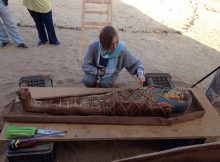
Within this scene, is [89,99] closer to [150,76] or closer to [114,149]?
[114,149]

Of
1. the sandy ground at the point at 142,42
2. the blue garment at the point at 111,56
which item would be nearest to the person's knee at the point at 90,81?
the blue garment at the point at 111,56

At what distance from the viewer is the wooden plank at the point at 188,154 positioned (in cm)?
223

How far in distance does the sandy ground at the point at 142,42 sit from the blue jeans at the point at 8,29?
19cm

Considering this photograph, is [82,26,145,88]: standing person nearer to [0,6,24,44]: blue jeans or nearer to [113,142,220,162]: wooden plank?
[113,142,220,162]: wooden plank

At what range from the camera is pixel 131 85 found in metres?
4.91

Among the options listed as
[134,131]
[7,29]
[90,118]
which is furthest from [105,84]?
[7,29]

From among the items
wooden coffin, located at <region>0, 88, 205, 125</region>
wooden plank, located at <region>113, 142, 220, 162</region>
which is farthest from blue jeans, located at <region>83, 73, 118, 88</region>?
wooden plank, located at <region>113, 142, 220, 162</region>

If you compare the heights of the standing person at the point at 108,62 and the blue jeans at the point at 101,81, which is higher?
the standing person at the point at 108,62

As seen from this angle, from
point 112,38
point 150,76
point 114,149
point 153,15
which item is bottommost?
point 153,15

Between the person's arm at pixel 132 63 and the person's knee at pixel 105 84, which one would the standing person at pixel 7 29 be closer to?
the person's knee at pixel 105 84

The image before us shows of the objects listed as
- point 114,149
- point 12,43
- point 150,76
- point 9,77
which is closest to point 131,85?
point 150,76

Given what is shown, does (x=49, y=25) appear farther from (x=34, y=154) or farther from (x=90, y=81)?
(x=34, y=154)

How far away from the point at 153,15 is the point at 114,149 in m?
5.50

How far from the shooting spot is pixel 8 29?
19.4ft
